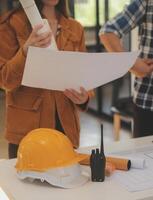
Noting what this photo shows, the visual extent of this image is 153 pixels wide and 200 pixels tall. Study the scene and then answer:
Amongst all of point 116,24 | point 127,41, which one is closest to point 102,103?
point 127,41

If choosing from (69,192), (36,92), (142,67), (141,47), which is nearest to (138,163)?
(69,192)

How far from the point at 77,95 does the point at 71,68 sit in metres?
0.16

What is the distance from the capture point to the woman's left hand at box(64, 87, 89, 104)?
1.57 m

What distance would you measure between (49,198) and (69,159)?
0.42ft

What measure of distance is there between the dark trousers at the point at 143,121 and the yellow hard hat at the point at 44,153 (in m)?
0.76

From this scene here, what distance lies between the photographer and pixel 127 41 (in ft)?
14.5

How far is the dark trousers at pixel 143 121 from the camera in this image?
1942 millimetres

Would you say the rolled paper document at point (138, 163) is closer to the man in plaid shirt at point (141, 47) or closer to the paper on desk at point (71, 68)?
the paper on desk at point (71, 68)

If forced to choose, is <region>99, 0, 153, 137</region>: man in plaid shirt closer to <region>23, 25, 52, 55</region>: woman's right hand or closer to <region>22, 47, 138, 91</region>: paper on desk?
<region>22, 47, 138, 91</region>: paper on desk

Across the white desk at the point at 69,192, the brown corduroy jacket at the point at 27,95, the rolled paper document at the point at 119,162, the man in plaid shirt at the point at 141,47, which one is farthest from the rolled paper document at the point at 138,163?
the man in plaid shirt at the point at 141,47

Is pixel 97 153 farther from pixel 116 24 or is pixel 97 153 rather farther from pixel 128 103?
pixel 128 103

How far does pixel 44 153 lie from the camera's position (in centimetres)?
121

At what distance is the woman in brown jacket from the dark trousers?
354 mm

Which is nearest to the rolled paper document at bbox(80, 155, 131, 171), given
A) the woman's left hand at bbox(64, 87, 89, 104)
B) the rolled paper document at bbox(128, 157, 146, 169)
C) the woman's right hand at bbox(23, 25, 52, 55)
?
the rolled paper document at bbox(128, 157, 146, 169)
